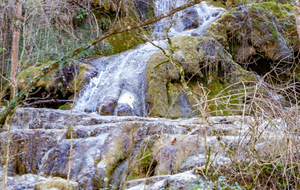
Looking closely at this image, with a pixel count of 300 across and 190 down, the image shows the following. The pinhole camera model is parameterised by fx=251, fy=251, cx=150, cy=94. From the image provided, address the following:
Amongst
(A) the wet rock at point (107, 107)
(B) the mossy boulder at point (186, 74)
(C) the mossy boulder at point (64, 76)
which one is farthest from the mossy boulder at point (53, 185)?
(C) the mossy boulder at point (64, 76)

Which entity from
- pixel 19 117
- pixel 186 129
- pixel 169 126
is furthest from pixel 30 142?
pixel 186 129

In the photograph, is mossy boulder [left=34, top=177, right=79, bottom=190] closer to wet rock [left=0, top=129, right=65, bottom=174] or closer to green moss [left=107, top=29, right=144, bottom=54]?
wet rock [left=0, top=129, right=65, bottom=174]

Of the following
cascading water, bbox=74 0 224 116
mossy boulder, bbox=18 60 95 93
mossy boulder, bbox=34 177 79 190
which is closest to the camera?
mossy boulder, bbox=34 177 79 190

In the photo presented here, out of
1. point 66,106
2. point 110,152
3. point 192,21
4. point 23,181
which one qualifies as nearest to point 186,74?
point 66,106

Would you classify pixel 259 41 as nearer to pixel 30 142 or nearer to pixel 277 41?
pixel 277 41

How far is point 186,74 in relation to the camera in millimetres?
8461

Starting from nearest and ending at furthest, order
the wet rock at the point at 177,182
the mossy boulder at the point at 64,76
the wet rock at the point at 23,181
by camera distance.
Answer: the wet rock at the point at 177,182 < the wet rock at the point at 23,181 < the mossy boulder at the point at 64,76

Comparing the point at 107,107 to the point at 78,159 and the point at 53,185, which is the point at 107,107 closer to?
the point at 78,159

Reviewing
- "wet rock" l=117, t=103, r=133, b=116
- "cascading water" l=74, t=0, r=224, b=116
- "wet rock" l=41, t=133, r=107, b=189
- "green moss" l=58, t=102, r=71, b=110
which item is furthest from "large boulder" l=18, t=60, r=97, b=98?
"wet rock" l=41, t=133, r=107, b=189

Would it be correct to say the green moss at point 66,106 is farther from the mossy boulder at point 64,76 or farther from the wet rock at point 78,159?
the wet rock at point 78,159

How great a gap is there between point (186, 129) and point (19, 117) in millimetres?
3722

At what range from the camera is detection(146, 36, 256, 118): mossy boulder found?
298 inches

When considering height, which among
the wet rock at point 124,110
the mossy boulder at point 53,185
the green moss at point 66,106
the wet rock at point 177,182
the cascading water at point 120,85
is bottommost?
the mossy boulder at point 53,185

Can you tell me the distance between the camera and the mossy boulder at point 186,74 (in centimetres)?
757
